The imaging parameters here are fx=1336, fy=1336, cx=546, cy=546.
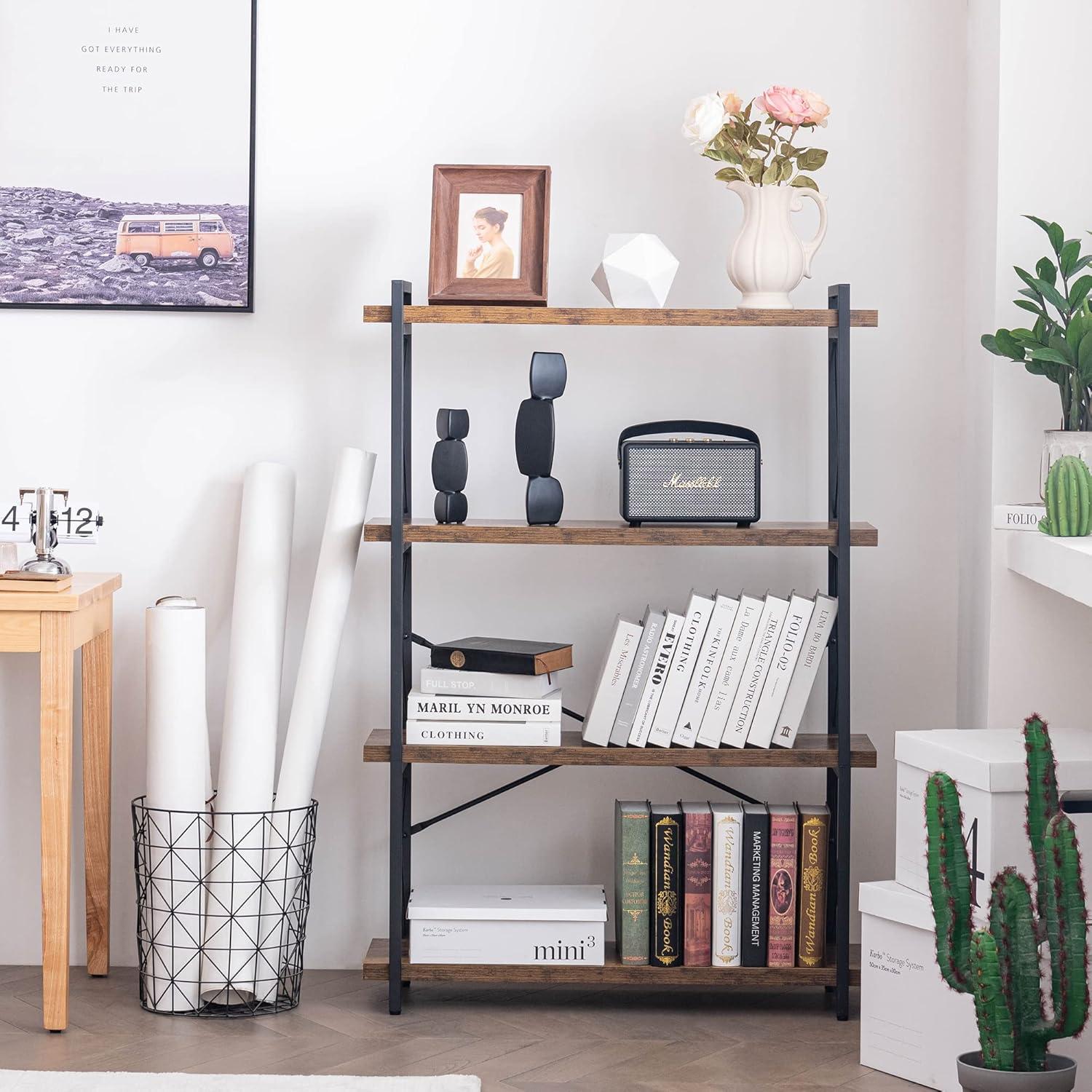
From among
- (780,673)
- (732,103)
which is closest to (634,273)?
(732,103)

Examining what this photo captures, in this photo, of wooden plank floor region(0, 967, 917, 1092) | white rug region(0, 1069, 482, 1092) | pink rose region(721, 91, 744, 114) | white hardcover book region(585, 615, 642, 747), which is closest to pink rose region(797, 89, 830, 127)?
pink rose region(721, 91, 744, 114)

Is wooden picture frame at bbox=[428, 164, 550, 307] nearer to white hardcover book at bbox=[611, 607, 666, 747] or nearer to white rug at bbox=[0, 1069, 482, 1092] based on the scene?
white hardcover book at bbox=[611, 607, 666, 747]

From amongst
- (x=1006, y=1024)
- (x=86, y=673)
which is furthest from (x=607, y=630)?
(x=1006, y=1024)

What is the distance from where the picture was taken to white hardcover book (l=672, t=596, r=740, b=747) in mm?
2447

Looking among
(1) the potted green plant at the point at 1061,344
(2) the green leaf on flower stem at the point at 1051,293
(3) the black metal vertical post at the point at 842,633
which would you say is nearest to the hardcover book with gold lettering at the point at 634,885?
(3) the black metal vertical post at the point at 842,633

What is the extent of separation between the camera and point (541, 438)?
2.45 metres

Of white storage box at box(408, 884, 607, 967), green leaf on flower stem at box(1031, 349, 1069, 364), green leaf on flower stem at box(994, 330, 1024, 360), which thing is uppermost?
green leaf on flower stem at box(994, 330, 1024, 360)

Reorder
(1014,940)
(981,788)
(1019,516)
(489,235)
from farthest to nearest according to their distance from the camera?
1. (489,235)
2. (1019,516)
3. (981,788)
4. (1014,940)

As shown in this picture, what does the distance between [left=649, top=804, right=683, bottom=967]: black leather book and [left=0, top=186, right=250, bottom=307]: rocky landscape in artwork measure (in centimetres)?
134

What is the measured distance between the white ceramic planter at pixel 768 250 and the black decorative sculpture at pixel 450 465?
575 millimetres

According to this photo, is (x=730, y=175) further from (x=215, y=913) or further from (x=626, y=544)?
(x=215, y=913)

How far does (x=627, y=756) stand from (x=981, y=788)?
25.4 inches

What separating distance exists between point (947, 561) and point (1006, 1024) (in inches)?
46.7

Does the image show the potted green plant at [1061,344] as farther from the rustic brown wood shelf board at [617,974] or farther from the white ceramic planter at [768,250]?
the rustic brown wood shelf board at [617,974]
